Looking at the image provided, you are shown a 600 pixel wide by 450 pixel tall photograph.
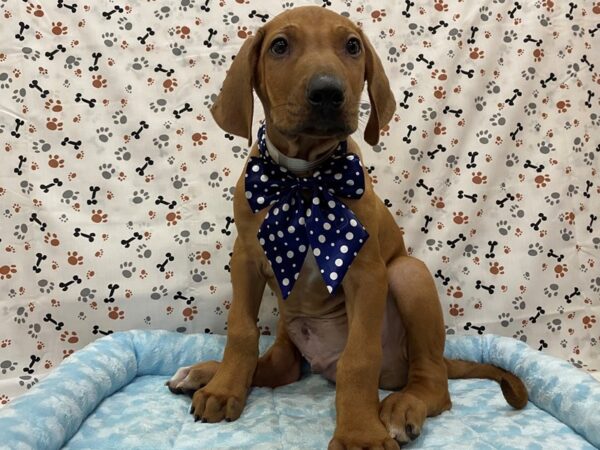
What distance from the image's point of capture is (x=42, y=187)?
2.51 meters

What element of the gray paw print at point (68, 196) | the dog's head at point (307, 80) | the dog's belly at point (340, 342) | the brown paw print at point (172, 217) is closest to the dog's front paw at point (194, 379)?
the dog's belly at point (340, 342)

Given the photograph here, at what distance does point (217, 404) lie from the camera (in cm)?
186

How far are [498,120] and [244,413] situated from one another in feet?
5.68

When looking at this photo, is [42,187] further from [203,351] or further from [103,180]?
[203,351]

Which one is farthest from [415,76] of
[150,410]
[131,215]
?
[150,410]

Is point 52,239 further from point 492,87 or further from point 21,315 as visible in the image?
point 492,87

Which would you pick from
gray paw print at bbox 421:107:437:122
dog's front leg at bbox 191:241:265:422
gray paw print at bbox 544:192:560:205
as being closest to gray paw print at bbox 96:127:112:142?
dog's front leg at bbox 191:241:265:422

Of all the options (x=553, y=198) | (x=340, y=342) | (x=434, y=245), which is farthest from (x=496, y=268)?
(x=340, y=342)

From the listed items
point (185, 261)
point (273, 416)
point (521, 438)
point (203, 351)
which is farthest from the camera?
point (185, 261)

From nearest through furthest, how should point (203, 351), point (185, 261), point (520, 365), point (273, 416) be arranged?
1. point (273, 416)
2. point (520, 365)
3. point (203, 351)
4. point (185, 261)

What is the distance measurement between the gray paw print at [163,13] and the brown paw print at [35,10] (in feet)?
1.60

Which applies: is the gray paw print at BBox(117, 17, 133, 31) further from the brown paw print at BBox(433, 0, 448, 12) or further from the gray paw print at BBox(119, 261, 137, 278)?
the brown paw print at BBox(433, 0, 448, 12)

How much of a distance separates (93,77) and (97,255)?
79 centimetres

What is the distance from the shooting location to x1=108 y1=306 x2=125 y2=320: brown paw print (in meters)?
2.56
